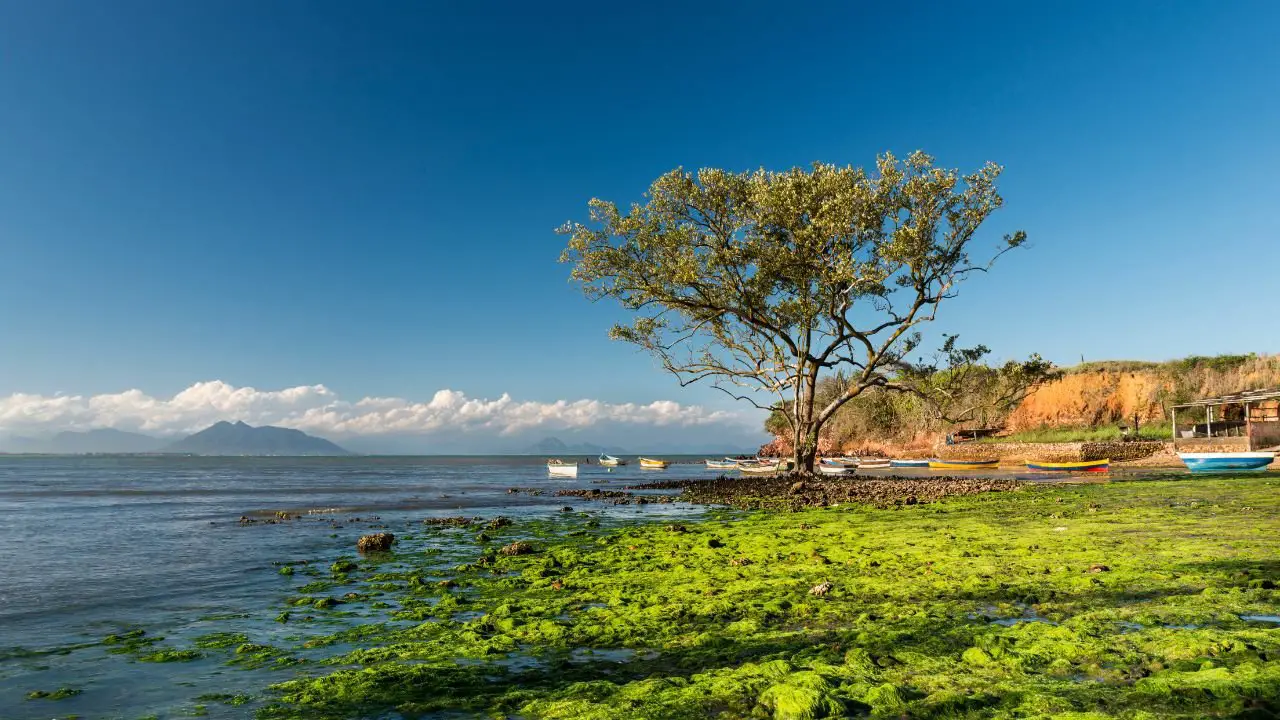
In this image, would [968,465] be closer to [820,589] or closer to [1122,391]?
[1122,391]

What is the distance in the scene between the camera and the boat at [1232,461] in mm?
32312

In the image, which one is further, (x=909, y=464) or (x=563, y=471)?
(x=563, y=471)

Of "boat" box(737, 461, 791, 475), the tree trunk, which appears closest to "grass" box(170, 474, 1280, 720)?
the tree trunk

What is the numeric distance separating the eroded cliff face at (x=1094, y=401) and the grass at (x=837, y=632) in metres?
72.4

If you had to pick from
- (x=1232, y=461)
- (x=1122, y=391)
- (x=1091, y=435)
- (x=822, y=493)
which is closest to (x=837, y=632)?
(x=822, y=493)

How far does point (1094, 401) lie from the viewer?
78.4 metres

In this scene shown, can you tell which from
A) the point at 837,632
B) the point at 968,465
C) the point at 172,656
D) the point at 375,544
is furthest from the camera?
the point at 968,465

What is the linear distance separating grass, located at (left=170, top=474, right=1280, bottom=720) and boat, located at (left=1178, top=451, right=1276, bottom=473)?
25.4 metres

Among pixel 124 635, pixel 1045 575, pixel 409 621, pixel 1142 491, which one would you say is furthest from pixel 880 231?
pixel 124 635

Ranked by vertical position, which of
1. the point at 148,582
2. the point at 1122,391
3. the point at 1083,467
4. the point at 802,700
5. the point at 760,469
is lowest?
the point at 760,469

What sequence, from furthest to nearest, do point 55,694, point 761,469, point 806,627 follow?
point 761,469 → point 806,627 → point 55,694

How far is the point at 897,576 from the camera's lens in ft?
32.3

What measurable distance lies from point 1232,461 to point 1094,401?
5216 cm

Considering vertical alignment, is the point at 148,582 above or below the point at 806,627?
below
